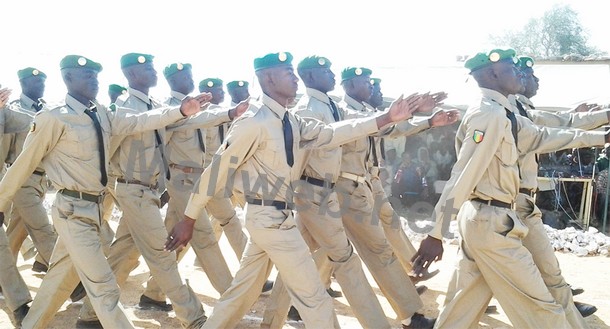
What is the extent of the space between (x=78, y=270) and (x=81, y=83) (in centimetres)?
141

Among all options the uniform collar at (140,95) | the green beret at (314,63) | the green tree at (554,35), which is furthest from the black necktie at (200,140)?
the green tree at (554,35)

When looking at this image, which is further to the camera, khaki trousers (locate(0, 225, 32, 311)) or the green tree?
the green tree

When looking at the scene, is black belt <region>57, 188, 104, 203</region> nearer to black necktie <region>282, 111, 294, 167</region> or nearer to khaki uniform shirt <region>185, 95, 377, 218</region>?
khaki uniform shirt <region>185, 95, 377, 218</region>

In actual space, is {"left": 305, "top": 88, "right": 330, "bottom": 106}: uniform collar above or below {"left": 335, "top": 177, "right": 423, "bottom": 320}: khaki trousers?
above

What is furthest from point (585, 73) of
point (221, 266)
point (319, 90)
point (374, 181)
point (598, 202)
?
point (221, 266)

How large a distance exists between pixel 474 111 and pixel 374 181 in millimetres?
2290

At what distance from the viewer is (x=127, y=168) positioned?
203 inches

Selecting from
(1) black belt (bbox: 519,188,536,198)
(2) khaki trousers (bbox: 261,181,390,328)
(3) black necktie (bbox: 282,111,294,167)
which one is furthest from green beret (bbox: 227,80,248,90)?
(1) black belt (bbox: 519,188,536,198)

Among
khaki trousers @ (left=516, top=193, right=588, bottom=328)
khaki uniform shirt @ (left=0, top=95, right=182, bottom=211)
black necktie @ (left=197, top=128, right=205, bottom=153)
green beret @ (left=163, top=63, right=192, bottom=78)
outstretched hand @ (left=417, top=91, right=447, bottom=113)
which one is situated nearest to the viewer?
outstretched hand @ (left=417, top=91, right=447, bottom=113)

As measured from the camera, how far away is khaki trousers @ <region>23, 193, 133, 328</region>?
4238 mm

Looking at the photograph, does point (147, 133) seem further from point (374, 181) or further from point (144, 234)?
point (374, 181)

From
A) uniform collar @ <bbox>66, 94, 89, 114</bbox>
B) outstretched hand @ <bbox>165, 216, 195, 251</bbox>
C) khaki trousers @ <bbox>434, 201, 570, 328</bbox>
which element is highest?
uniform collar @ <bbox>66, 94, 89, 114</bbox>

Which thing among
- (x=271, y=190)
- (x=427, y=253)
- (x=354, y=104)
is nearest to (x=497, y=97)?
(x=427, y=253)

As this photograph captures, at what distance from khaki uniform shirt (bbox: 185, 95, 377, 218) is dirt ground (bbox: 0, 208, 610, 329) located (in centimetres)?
174
